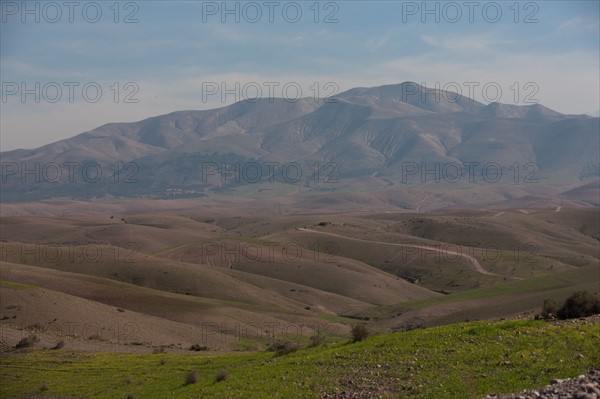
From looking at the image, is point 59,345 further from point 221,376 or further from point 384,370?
point 384,370

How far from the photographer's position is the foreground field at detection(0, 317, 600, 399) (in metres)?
20.7

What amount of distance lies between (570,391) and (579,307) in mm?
14215

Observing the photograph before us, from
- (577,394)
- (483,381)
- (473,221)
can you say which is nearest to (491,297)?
(483,381)

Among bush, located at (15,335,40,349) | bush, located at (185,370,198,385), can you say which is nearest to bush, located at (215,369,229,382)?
bush, located at (185,370,198,385)

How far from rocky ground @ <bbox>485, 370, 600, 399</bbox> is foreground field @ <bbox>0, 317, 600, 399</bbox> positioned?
305 cm

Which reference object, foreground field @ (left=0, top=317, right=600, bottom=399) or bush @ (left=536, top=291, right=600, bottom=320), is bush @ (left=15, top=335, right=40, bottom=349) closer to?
foreground field @ (left=0, top=317, right=600, bottom=399)

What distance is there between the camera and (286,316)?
67.2 metres

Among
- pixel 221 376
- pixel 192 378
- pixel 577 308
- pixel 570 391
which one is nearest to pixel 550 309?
pixel 577 308

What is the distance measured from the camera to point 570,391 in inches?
587

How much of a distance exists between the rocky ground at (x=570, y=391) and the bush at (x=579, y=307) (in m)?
12.1

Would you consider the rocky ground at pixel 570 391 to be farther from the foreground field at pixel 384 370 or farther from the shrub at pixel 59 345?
the shrub at pixel 59 345

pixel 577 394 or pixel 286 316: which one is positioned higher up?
pixel 577 394

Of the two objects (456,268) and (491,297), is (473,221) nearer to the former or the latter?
(456,268)

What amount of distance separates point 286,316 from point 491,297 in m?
22.7
